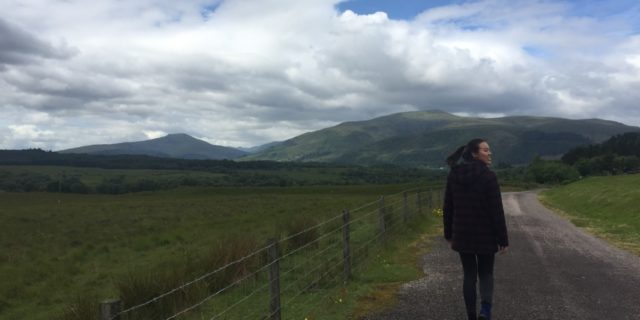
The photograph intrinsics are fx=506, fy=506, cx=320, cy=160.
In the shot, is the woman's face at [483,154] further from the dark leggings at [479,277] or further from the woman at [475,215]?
the dark leggings at [479,277]

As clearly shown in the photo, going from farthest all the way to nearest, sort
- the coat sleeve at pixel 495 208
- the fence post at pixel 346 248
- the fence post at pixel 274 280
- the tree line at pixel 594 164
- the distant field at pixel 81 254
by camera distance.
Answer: the tree line at pixel 594 164, the distant field at pixel 81 254, the fence post at pixel 346 248, the fence post at pixel 274 280, the coat sleeve at pixel 495 208

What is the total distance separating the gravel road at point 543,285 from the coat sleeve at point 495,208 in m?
1.71

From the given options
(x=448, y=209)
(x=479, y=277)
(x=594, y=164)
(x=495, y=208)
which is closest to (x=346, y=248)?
(x=448, y=209)

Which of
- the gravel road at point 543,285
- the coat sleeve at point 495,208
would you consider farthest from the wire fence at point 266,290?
the coat sleeve at point 495,208

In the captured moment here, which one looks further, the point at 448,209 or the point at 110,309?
the point at 448,209

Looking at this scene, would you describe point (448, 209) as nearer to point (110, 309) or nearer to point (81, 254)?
point (110, 309)

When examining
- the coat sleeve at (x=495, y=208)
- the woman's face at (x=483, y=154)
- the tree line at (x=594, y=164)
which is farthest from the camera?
the tree line at (x=594, y=164)

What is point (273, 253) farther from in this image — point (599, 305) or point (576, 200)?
point (576, 200)

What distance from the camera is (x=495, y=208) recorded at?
625 cm

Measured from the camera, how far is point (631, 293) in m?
8.62

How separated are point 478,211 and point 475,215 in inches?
2.4

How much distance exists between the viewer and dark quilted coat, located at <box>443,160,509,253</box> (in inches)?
246

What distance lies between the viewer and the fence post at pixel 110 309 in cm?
379

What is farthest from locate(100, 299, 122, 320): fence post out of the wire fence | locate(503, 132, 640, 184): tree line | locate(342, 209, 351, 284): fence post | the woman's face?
locate(503, 132, 640, 184): tree line
